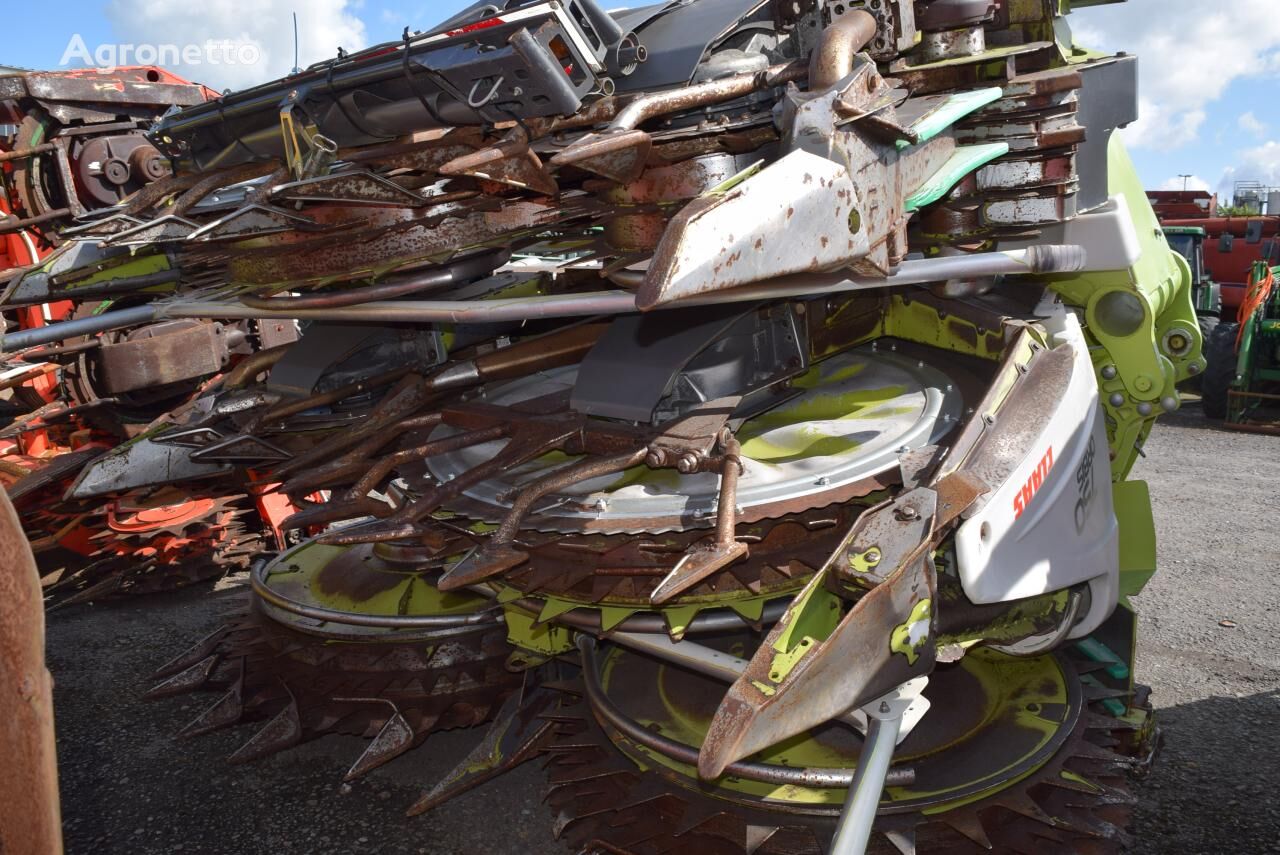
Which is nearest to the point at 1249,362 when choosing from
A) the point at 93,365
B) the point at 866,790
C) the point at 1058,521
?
the point at 1058,521

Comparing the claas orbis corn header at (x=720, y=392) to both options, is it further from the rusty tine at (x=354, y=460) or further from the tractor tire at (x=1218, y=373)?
the tractor tire at (x=1218, y=373)

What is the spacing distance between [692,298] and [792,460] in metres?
0.92

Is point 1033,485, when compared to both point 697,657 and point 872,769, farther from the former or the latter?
point 697,657

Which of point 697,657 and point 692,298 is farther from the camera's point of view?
point 697,657

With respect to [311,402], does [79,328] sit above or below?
above

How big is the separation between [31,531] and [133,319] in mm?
2381

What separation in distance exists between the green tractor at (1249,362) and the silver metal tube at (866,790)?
902cm

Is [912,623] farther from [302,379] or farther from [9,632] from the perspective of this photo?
[302,379]

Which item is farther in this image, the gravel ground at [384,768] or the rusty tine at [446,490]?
the gravel ground at [384,768]

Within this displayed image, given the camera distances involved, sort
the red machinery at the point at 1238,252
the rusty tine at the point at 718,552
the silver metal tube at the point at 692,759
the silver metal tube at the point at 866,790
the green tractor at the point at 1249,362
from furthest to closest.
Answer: the red machinery at the point at 1238,252 → the green tractor at the point at 1249,362 → the silver metal tube at the point at 692,759 → the rusty tine at the point at 718,552 → the silver metal tube at the point at 866,790

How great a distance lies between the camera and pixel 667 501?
273 cm

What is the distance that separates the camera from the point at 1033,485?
106 inches

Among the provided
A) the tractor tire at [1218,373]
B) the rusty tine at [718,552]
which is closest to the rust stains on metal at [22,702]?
the rusty tine at [718,552]

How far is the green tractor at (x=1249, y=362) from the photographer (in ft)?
32.0
